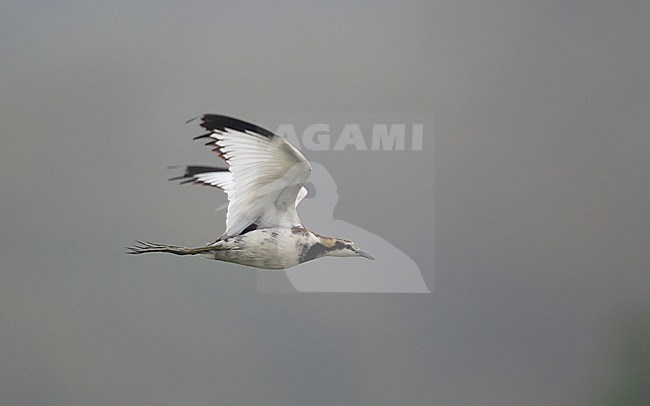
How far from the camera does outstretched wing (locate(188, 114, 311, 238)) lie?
1.82 meters

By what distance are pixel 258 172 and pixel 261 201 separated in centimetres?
8

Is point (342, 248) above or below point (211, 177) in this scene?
below

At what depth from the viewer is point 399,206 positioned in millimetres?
2225

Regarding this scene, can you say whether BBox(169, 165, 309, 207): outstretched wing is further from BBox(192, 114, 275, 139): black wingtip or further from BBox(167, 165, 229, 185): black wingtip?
BBox(192, 114, 275, 139): black wingtip

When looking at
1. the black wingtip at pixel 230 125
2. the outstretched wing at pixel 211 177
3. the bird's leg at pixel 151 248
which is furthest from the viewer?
the bird's leg at pixel 151 248

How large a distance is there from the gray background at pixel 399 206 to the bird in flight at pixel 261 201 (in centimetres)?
23

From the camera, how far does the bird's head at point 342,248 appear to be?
2.05 metres

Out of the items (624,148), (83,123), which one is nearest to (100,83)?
(83,123)

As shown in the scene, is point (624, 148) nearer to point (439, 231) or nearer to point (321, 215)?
point (439, 231)
